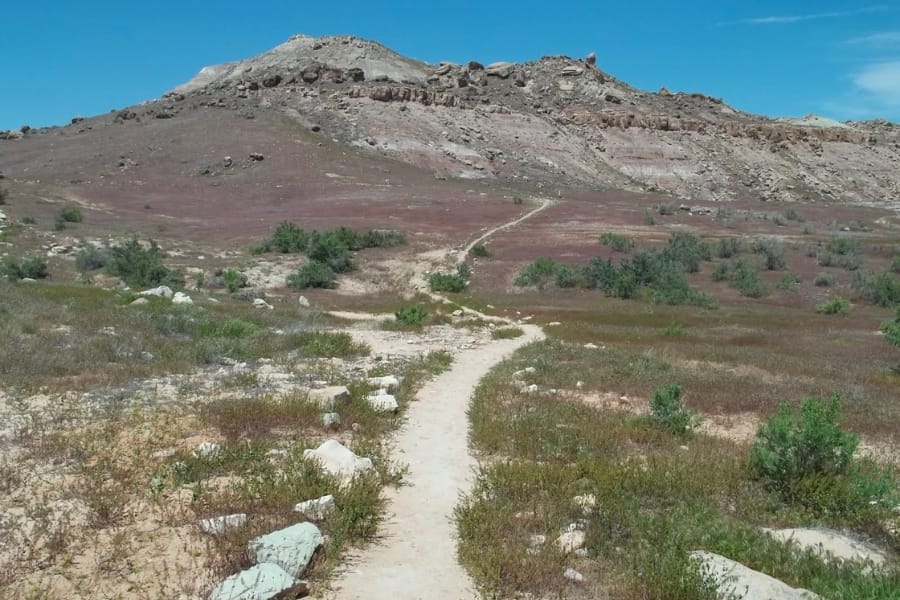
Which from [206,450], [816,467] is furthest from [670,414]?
[206,450]

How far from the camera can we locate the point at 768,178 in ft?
347

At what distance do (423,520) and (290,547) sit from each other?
1992 millimetres

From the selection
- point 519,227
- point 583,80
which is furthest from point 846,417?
point 583,80

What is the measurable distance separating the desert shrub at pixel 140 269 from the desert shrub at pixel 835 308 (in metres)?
30.4

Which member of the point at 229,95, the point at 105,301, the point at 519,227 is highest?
the point at 229,95

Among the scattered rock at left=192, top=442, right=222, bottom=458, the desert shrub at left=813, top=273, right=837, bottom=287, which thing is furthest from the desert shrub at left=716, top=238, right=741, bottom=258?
the scattered rock at left=192, top=442, right=222, bottom=458

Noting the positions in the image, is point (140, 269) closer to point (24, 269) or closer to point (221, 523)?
point (24, 269)

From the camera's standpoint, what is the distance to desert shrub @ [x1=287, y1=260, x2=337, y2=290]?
36312mm

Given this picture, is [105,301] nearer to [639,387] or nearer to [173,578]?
[639,387]

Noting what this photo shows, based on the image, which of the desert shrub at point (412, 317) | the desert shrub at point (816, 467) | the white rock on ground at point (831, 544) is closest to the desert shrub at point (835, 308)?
the desert shrub at point (412, 317)

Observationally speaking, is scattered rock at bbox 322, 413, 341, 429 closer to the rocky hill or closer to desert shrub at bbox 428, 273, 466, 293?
desert shrub at bbox 428, 273, 466, 293

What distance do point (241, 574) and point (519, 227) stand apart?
5087 cm

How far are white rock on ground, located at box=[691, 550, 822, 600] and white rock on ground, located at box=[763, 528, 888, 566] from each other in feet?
3.95

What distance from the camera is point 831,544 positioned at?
24.1 ft
